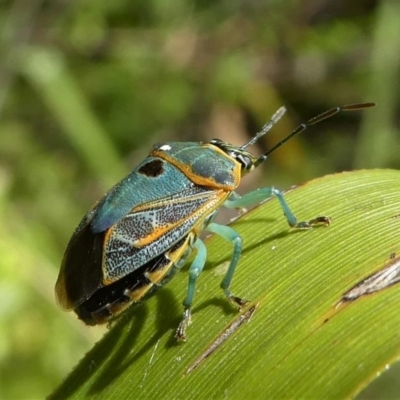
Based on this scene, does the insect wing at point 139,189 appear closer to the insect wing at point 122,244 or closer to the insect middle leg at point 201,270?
the insect wing at point 122,244

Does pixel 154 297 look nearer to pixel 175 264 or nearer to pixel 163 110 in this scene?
pixel 175 264

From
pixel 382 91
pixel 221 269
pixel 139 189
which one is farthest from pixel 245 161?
pixel 382 91

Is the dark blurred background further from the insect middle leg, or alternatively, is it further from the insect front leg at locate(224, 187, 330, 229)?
the insect middle leg

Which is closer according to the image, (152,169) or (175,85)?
(152,169)

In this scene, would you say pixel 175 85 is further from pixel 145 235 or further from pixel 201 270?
pixel 201 270

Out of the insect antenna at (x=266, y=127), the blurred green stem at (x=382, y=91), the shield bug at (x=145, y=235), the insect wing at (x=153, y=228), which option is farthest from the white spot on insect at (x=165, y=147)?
the blurred green stem at (x=382, y=91)

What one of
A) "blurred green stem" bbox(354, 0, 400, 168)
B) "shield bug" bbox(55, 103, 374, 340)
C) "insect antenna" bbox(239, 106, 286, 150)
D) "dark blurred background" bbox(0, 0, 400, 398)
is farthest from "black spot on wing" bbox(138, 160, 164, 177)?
"blurred green stem" bbox(354, 0, 400, 168)

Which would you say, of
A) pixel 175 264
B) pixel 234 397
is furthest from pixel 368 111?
pixel 234 397
